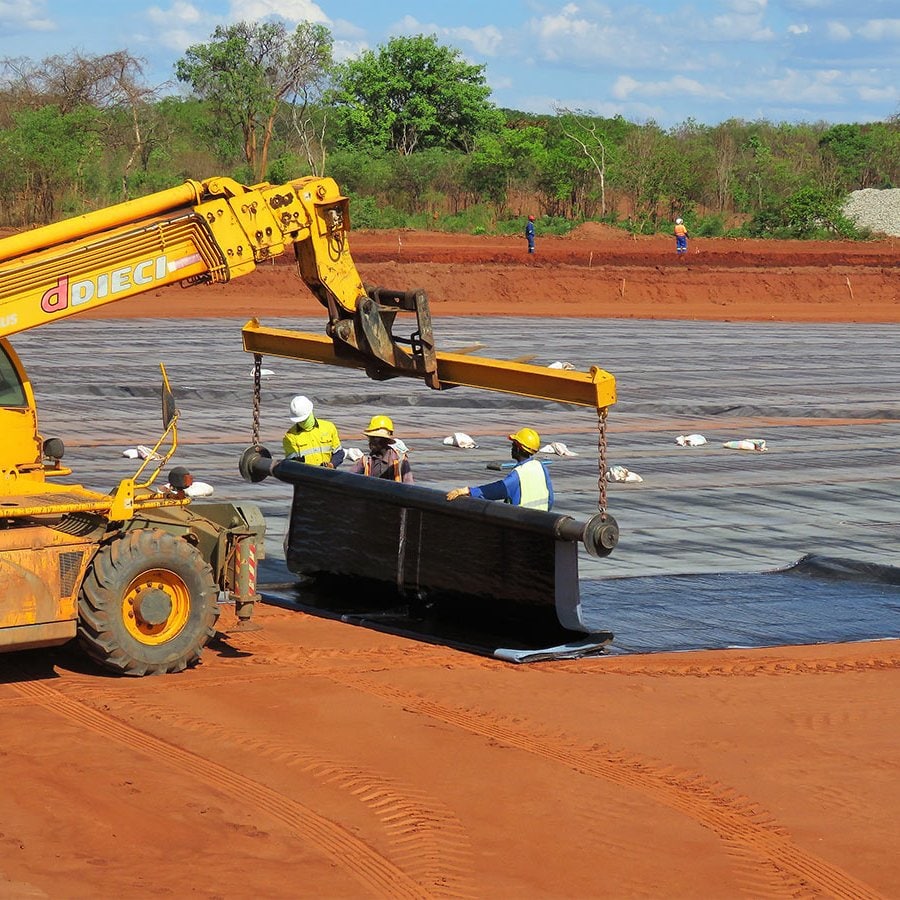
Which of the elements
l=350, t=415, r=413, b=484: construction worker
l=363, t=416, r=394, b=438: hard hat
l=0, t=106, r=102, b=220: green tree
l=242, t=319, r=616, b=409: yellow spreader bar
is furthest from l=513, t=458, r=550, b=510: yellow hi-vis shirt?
l=0, t=106, r=102, b=220: green tree

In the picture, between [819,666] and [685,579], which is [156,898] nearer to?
[819,666]

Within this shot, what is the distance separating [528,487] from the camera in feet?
37.8

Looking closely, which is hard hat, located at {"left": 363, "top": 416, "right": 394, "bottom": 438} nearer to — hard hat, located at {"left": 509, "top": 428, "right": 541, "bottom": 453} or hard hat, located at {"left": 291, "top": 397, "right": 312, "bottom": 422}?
hard hat, located at {"left": 291, "top": 397, "right": 312, "bottom": 422}

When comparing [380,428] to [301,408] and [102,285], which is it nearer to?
[301,408]

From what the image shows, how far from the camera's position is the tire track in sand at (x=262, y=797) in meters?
6.79

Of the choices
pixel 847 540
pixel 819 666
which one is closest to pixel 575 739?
pixel 819 666

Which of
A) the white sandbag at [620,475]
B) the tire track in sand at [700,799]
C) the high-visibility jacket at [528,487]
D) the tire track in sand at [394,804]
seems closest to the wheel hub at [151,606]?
the tire track in sand at [394,804]

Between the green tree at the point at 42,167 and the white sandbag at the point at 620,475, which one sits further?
the green tree at the point at 42,167

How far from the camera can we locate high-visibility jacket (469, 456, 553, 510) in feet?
37.8

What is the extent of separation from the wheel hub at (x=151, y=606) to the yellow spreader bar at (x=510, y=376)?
2295mm

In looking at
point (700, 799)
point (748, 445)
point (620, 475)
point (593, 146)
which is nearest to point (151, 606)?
point (700, 799)

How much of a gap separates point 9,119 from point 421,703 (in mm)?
66212

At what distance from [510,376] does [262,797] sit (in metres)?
3.85

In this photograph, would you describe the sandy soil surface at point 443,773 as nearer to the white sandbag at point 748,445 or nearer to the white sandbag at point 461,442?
the white sandbag at point 461,442
